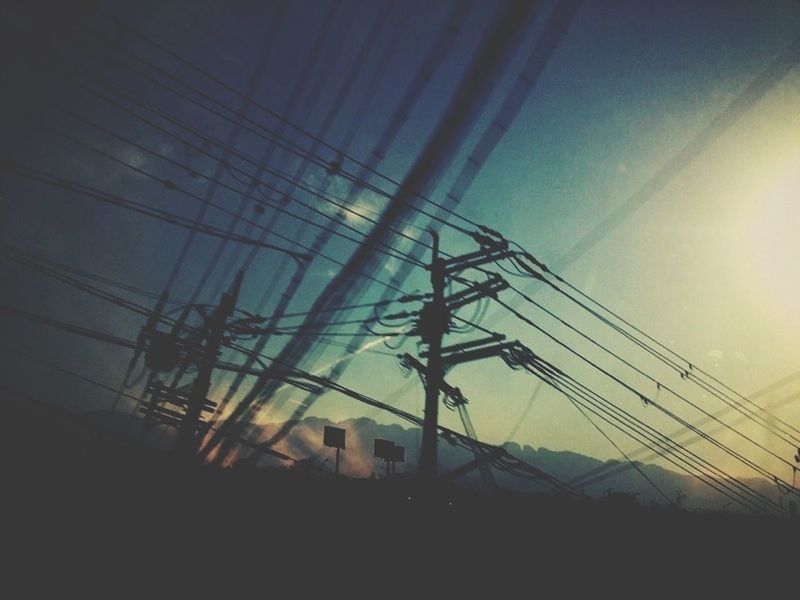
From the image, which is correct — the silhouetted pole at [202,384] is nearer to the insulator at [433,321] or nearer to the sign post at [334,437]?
the sign post at [334,437]

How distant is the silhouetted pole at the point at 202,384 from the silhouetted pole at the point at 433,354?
24.9ft

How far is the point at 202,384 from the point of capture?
1617 centimetres

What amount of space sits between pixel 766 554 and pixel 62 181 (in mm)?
28150

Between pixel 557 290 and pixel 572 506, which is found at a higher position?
pixel 557 290

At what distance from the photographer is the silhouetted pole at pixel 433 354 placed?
12.2 metres

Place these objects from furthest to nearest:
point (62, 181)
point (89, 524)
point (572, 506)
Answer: point (572, 506), point (89, 524), point (62, 181)

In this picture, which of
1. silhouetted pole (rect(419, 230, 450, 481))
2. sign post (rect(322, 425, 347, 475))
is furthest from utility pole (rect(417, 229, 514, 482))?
sign post (rect(322, 425, 347, 475))

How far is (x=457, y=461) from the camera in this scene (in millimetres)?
186625

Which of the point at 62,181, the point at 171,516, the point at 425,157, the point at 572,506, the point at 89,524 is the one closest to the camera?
the point at 425,157

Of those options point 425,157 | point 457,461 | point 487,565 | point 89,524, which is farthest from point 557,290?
point 457,461

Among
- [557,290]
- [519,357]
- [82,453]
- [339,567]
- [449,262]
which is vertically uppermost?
[449,262]

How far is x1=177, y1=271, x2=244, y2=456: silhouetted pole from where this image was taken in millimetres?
15336

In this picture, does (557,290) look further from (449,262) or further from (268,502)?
(268,502)

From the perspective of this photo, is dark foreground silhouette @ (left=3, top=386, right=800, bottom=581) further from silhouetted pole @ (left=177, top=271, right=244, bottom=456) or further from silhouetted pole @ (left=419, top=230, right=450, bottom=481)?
silhouetted pole @ (left=177, top=271, right=244, bottom=456)
